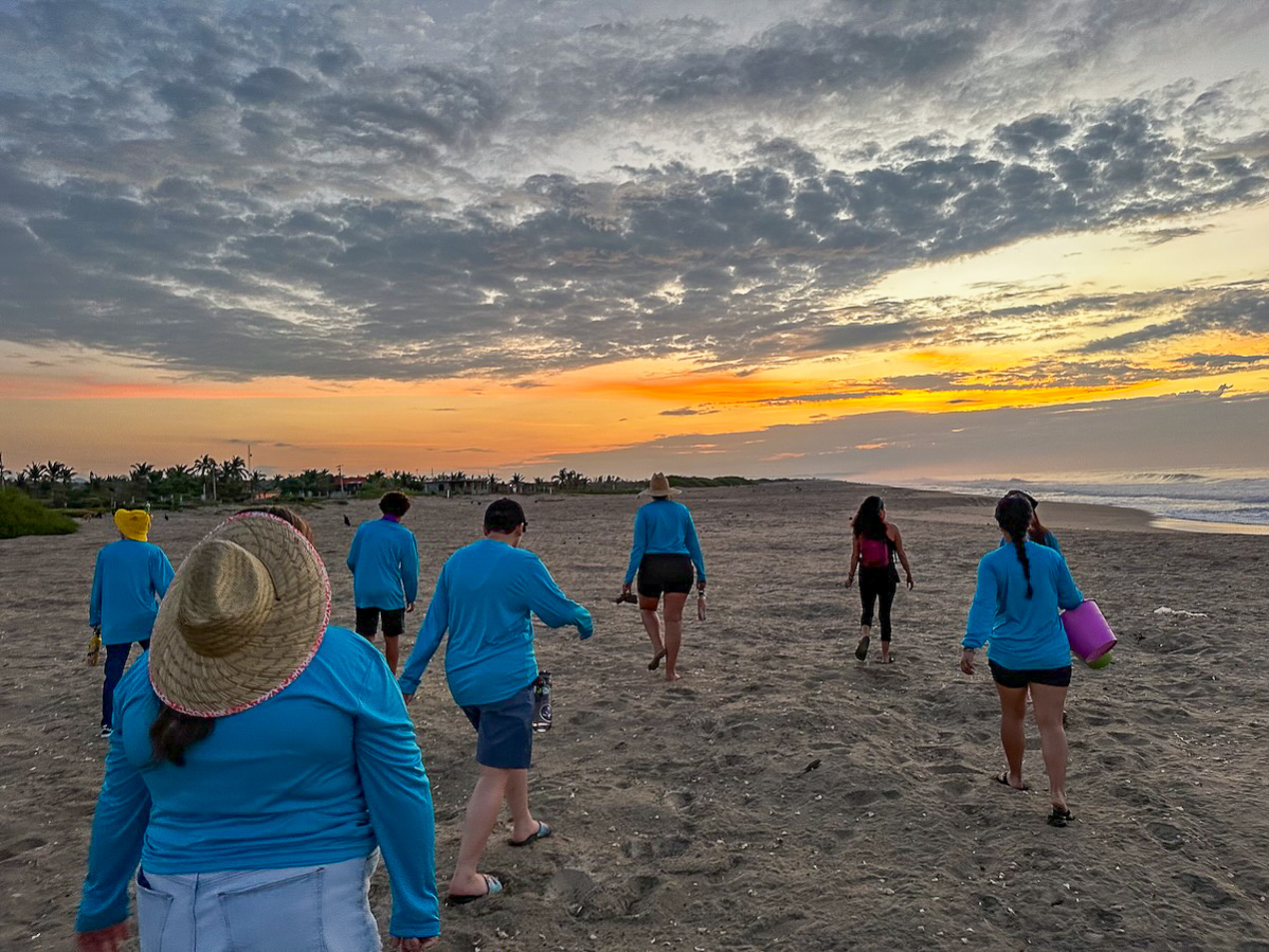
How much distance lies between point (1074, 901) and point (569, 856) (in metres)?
2.80

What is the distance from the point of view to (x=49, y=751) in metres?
6.66

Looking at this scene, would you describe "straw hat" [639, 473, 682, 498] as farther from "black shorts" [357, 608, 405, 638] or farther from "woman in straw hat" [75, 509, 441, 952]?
"woman in straw hat" [75, 509, 441, 952]

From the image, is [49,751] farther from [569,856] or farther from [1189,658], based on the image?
[1189,658]

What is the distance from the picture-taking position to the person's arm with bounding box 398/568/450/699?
159 inches

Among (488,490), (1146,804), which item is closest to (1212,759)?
(1146,804)

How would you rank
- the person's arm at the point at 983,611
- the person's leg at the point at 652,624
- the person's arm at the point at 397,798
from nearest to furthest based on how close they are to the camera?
the person's arm at the point at 397,798, the person's arm at the point at 983,611, the person's leg at the point at 652,624

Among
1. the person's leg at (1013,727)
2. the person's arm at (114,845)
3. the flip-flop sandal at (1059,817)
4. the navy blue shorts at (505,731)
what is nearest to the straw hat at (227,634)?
the person's arm at (114,845)

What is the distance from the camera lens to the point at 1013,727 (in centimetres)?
529

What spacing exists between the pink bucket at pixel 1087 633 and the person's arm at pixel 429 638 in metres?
3.98

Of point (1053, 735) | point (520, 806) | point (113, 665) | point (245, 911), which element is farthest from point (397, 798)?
point (113, 665)

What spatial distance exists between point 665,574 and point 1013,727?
3621 mm

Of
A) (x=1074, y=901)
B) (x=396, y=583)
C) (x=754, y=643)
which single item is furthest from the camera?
(x=754, y=643)

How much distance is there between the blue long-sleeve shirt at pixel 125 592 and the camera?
6.41 meters

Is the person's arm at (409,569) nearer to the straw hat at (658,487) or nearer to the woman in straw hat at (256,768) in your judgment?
the straw hat at (658,487)
